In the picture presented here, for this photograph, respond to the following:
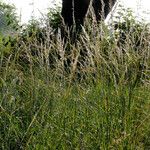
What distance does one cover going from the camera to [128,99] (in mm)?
3025

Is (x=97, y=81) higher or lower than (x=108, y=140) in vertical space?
higher

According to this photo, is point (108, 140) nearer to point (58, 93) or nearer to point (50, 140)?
point (50, 140)

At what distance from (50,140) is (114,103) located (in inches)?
21.1

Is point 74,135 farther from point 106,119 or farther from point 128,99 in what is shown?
point 128,99

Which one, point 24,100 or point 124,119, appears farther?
point 24,100

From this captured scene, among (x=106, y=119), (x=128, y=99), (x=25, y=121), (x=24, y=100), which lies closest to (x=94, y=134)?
(x=106, y=119)

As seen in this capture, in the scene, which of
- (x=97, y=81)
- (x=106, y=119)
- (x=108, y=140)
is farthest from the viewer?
(x=97, y=81)

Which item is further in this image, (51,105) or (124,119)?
(51,105)

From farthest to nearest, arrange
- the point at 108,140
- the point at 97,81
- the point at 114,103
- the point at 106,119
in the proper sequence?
the point at 97,81 < the point at 114,103 < the point at 106,119 < the point at 108,140

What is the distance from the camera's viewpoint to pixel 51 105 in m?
3.20

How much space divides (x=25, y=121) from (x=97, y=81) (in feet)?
2.03

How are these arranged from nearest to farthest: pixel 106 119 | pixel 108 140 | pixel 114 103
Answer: pixel 108 140, pixel 106 119, pixel 114 103

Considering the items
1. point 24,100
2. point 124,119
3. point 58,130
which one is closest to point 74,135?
point 58,130

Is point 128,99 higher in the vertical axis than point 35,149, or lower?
higher
